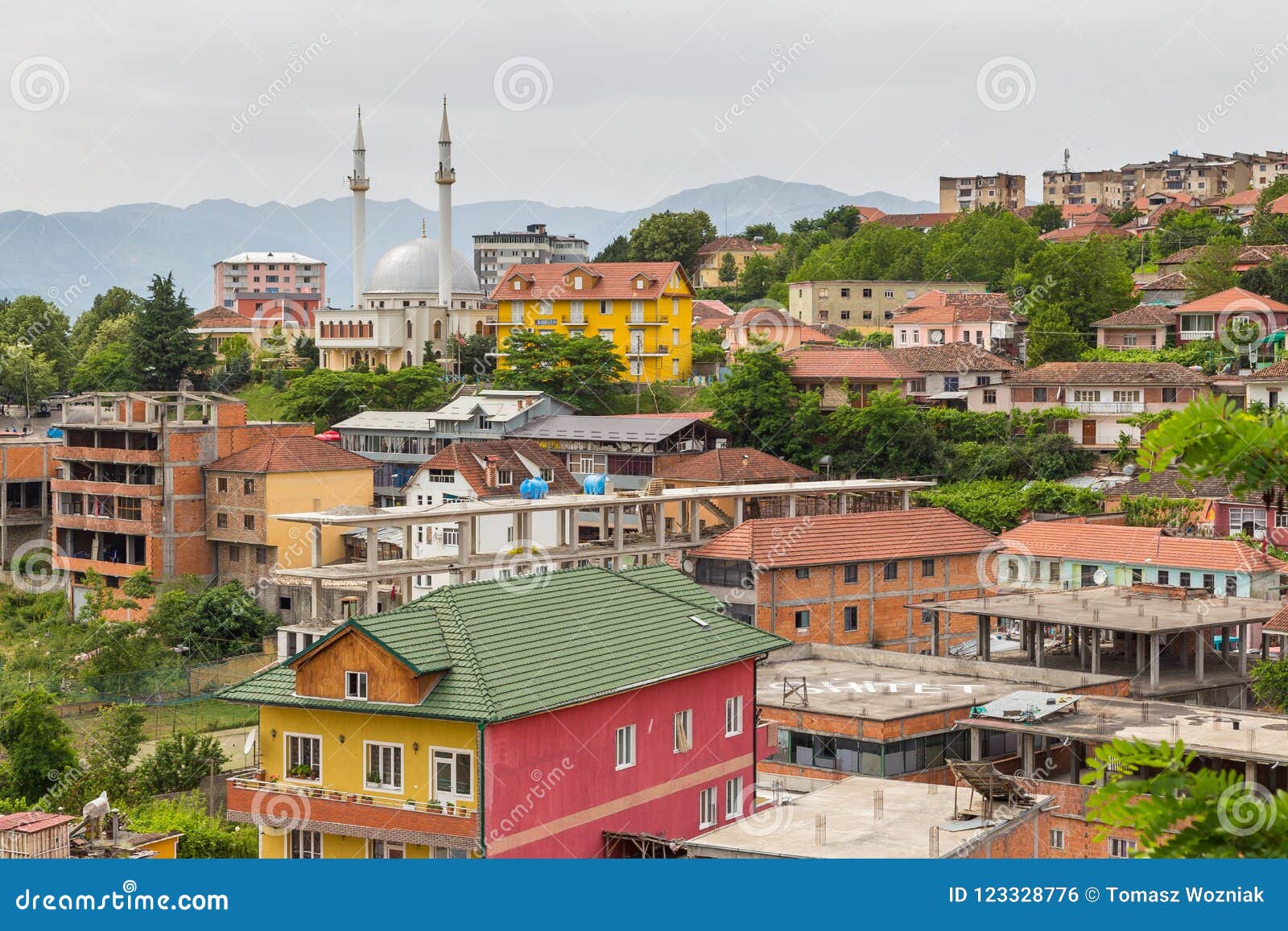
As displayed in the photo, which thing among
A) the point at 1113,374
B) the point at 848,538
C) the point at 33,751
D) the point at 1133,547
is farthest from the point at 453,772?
the point at 1113,374

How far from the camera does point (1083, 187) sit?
301ft

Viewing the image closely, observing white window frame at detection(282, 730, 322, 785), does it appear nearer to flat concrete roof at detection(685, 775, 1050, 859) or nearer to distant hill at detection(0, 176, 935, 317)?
flat concrete roof at detection(685, 775, 1050, 859)

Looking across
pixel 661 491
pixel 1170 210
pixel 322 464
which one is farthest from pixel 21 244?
pixel 661 491

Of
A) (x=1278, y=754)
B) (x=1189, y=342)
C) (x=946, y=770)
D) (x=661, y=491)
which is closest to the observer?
(x=1278, y=754)

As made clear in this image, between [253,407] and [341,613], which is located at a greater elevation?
[253,407]

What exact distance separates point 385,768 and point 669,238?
52.4m

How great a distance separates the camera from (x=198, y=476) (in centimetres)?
3653

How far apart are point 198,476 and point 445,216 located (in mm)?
19158

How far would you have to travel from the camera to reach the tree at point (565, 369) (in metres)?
42.8

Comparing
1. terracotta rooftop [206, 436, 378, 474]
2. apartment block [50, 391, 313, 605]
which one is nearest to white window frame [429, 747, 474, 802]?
terracotta rooftop [206, 436, 378, 474]

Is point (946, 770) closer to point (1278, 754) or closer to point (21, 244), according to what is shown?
point (1278, 754)

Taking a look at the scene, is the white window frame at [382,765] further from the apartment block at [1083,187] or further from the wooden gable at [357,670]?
the apartment block at [1083,187]

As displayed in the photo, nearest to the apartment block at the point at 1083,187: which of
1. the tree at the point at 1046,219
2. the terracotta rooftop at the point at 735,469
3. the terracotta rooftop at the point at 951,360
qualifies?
the tree at the point at 1046,219

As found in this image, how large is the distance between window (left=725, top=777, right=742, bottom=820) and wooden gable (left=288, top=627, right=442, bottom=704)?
4.00 m
